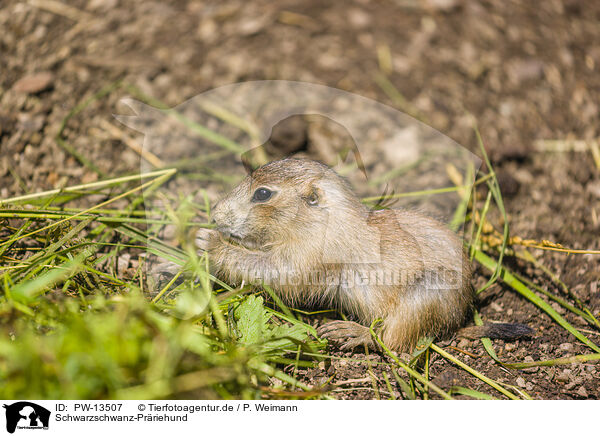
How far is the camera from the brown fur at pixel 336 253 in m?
3.05

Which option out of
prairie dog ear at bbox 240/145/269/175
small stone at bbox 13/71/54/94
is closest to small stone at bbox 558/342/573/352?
prairie dog ear at bbox 240/145/269/175

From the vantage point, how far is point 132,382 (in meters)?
1.94

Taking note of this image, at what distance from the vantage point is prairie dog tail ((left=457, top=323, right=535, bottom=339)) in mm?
3039

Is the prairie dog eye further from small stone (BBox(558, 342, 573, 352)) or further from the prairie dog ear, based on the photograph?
small stone (BBox(558, 342, 573, 352))

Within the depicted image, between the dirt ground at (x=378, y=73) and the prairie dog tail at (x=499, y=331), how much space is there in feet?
0.72

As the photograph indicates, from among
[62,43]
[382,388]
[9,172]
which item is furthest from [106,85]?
[382,388]

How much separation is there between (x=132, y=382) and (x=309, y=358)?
124 cm

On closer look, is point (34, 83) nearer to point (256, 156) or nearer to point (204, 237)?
point (256, 156)

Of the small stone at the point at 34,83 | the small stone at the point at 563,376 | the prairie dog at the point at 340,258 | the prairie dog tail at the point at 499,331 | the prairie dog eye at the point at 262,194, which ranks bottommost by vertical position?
the small stone at the point at 563,376

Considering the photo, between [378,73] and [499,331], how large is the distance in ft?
10.5

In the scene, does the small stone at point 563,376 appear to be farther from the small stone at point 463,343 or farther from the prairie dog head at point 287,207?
the prairie dog head at point 287,207
